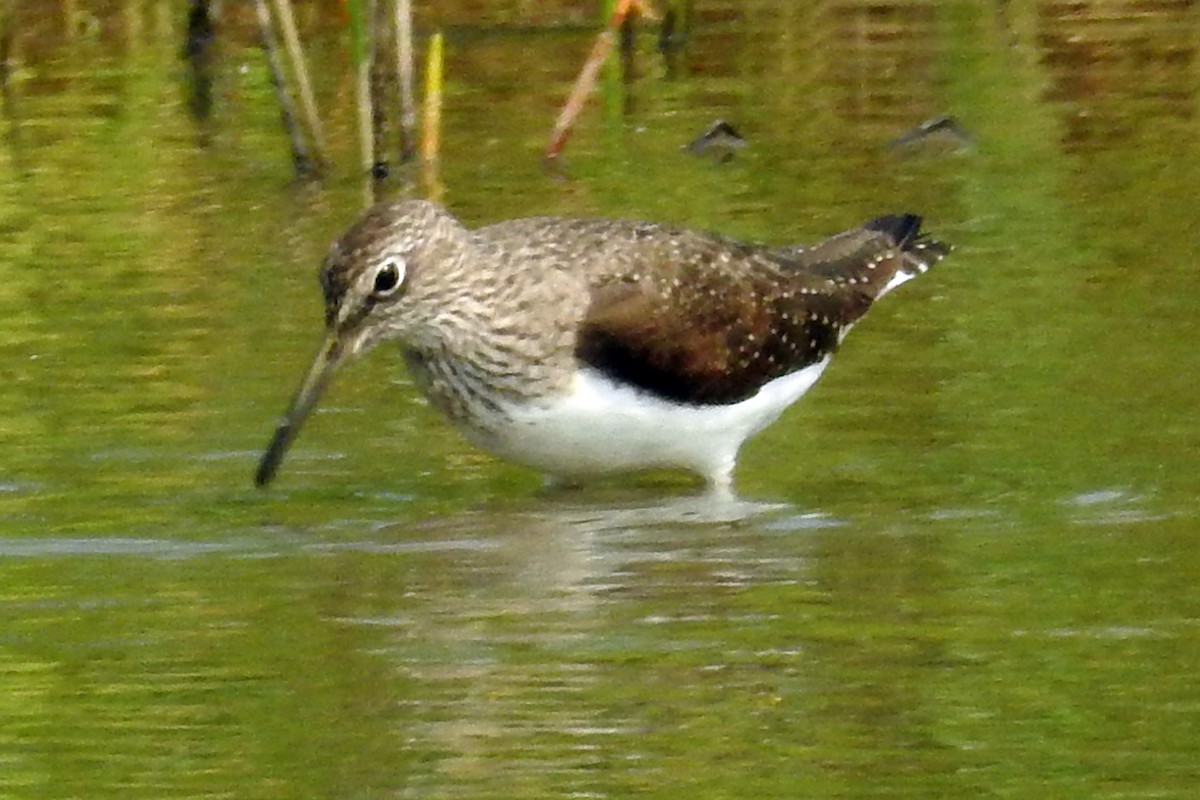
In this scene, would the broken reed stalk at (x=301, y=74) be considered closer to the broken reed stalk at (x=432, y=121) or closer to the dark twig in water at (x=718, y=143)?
the broken reed stalk at (x=432, y=121)

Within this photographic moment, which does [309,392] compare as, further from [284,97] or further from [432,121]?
[284,97]

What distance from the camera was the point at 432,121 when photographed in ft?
45.3

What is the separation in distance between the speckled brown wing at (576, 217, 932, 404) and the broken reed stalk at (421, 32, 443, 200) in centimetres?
322

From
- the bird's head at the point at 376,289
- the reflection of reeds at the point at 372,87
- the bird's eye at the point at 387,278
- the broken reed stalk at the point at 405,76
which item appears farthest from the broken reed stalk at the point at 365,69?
the bird's eye at the point at 387,278

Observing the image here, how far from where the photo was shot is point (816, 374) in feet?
33.2

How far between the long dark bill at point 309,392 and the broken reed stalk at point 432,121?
4.50 meters

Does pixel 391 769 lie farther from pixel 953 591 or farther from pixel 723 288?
pixel 723 288

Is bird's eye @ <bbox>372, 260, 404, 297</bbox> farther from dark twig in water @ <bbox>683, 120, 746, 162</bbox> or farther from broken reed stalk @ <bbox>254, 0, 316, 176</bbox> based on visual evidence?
dark twig in water @ <bbox>683, 120, 746, 162</bbox>

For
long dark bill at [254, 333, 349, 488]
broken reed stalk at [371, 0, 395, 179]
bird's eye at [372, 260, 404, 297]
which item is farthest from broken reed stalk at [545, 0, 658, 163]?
long dark bill at [254, 333, 349, 488]

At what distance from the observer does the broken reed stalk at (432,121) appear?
13523 mm

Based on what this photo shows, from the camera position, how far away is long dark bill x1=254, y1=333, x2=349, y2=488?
29.6 ft

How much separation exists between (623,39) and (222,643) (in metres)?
9.42

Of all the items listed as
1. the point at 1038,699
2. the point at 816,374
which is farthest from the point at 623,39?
the point at 1038,699

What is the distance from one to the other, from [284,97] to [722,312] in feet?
15.3
